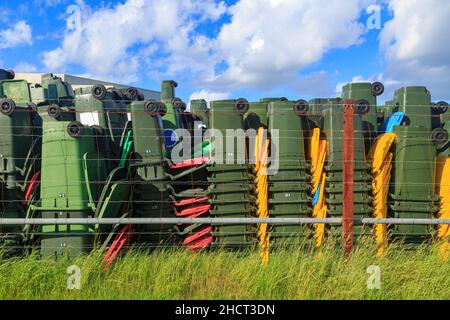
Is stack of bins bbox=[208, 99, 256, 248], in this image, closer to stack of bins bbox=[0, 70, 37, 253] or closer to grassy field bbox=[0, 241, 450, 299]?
grassy field bbox=[0, 241, 450, 299]

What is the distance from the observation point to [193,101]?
25.7 feet

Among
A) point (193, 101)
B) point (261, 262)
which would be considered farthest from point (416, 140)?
point (193, 101)

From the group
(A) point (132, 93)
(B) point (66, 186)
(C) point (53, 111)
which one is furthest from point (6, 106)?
(A) point (132, 93)

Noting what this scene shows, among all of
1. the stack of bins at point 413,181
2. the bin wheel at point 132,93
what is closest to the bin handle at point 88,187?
the bin wheel at point 132,93

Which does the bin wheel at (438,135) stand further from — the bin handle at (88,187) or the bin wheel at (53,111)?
the bin wheel at (53,111)

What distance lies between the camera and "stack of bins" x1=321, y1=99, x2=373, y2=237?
504cm

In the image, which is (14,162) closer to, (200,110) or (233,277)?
(233,277)

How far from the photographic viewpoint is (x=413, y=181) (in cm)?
513

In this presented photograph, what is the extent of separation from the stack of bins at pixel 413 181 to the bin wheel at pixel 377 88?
0.92 meters

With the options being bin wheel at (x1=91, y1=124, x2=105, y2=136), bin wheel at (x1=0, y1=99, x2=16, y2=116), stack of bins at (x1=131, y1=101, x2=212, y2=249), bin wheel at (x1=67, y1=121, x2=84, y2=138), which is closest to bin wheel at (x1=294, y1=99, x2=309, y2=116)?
stack of bins at (x1=131, y1=101, x2=212, y2=249)

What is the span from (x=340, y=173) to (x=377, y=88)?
5.56 feet

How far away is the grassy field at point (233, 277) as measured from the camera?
3.89 m

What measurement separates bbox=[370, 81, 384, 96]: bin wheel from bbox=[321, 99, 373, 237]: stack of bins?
103cm
